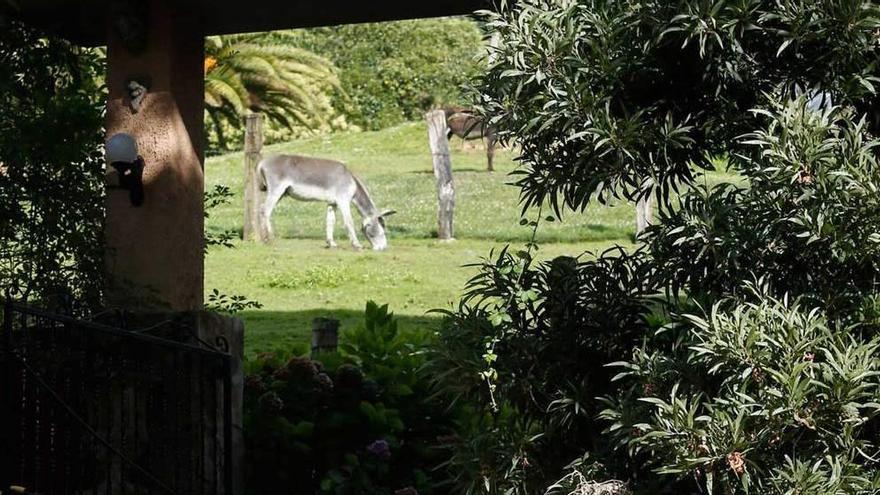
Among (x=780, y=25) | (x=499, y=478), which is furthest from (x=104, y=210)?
(x=780, y=25)

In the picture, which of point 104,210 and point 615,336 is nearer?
point 615,336

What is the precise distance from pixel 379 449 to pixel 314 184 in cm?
1090

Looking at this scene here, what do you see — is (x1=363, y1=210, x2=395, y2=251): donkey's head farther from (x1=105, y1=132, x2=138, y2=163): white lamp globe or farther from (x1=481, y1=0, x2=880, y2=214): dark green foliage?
(x1=481, y1=0, x2=880, y2=214): dark green foliage

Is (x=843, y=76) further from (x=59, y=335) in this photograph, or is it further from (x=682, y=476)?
(x=59, y=335)

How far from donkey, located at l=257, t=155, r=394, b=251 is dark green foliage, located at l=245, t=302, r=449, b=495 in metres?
9.59

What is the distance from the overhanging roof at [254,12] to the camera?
583 cm

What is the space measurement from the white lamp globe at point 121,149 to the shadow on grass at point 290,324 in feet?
13.8

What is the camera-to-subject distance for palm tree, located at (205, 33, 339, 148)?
1808cm

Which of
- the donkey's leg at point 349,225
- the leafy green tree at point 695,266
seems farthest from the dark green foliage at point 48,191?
the donkey's leg at point 349,225

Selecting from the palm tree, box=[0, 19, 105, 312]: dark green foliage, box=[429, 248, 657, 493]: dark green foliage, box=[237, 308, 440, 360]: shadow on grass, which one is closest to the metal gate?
box=[0, 19, 105, 312]: dark green foliage

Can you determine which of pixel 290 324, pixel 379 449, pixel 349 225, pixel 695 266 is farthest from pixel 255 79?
pixel 695 266

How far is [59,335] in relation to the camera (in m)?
5.30

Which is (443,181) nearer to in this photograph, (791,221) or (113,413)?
(113,413)

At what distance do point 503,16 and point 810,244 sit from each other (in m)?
1.22
